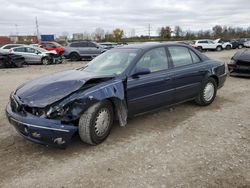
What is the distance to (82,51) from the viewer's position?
21891mm

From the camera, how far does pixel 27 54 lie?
1944 cm

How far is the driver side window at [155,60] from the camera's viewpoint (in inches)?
193

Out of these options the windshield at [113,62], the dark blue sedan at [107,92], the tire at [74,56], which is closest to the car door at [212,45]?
the tire at [74,56]

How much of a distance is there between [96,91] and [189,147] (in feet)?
5.37

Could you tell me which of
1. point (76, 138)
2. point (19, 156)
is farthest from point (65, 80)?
point (19, 156)

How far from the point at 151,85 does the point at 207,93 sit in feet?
6.47

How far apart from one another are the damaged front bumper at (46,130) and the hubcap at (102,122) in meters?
0.41

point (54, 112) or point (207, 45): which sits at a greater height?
point (54, 112)

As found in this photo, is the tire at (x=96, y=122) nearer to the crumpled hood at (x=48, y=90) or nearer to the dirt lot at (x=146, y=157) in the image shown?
the dirt lot at (x=146, y=157)

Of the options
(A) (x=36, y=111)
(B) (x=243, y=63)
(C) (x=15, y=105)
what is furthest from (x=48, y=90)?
(B) (x=243, y=63)

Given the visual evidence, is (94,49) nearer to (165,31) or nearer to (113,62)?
(113,62)

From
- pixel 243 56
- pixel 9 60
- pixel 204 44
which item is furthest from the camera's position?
pixel 204 44

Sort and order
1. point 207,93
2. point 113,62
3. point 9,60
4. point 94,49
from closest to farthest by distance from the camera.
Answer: point 113,62 < point 207,93 < point 9,60 < point 94,49

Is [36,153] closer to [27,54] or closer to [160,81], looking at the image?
[160,81]
